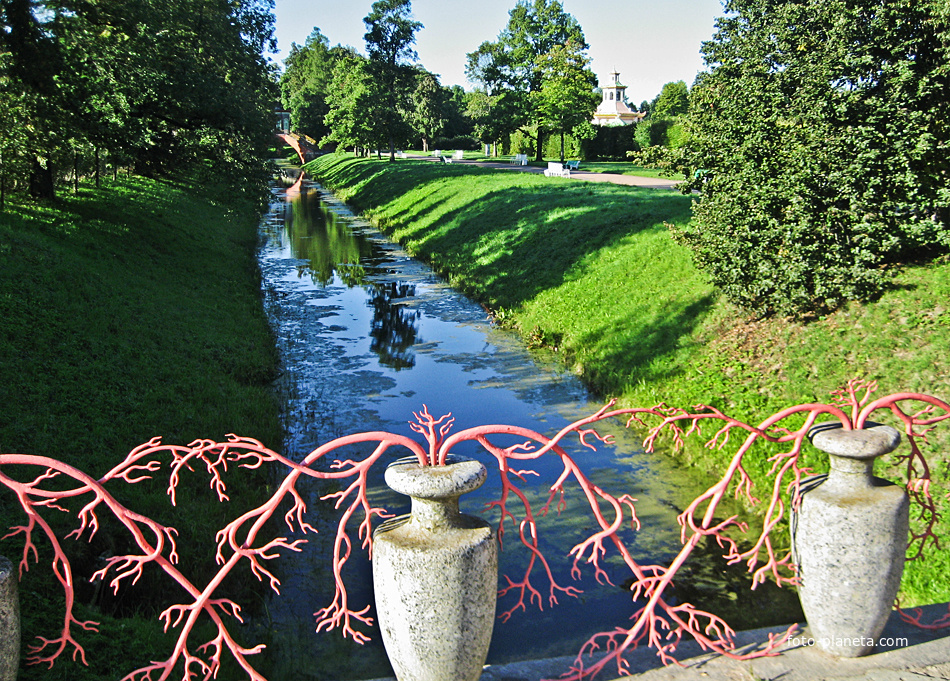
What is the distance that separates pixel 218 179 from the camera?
18.7 m

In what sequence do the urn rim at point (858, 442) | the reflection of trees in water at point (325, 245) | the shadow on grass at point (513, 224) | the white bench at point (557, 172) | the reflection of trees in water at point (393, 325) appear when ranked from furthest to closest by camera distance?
the white bench at point (557, 172) < the reflection of trees in water at point (325, 245) < the shadow on grass at point (513, 224) < the reflection of trees in water at point (393, 325) < the urn rim at point (858, 442)

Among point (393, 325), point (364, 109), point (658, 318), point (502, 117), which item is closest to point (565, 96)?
point (502, 117)

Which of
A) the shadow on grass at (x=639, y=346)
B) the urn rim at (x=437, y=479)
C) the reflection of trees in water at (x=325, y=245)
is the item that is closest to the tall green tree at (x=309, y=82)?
the reflection of trees in water at (x=325, y=245)

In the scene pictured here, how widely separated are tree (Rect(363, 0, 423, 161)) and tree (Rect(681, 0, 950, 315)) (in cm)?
5050

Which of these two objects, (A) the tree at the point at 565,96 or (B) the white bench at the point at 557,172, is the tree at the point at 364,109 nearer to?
(A) the tree at the point at 565,96

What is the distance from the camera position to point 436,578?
2.96m

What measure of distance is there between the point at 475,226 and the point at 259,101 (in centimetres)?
823

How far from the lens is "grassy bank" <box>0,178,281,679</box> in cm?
575

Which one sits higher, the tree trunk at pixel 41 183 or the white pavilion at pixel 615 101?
the white pavilion at pixel 615 101

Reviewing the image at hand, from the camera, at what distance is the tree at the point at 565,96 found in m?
52.0

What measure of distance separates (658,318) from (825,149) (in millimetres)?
4306

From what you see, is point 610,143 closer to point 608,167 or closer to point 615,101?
point 608,167

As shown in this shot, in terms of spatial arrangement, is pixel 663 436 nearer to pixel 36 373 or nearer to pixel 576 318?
pixel 576 318

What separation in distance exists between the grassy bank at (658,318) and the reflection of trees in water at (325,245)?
7.84ft
